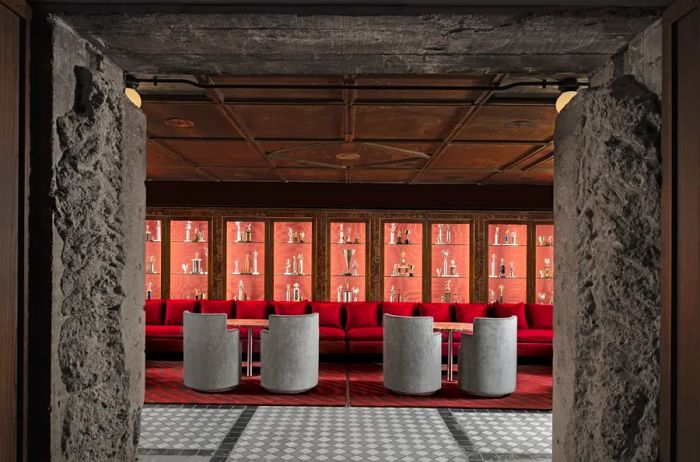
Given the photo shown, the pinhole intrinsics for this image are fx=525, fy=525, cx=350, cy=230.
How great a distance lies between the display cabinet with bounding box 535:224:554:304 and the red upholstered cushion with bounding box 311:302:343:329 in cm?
373

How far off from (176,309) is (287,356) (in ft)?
11.5

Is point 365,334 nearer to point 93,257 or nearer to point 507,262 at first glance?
point 507,262

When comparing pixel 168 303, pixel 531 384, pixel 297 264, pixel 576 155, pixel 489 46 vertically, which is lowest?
pixel 531 384

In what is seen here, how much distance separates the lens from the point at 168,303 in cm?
934

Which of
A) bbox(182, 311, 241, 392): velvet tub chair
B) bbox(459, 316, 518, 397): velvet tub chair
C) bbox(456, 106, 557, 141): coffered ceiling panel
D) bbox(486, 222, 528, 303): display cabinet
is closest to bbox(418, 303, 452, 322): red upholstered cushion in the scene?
bbox(486, 222, 528, 303): display cabinet

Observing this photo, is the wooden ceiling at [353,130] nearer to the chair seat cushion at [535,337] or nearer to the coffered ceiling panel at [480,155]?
the coffered ceiling panel at [480,155]

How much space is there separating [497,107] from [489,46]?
2.65m

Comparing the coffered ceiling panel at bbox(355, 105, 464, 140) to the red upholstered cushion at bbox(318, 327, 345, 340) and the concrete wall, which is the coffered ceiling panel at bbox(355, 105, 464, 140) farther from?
the red upholstered cushion at bbox(318, 327, 345, 340)

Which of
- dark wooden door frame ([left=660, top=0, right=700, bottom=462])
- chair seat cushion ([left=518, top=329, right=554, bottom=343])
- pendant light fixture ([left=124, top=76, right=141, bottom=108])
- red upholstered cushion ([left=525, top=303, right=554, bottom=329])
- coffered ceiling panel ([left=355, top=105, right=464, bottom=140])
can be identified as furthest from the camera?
red upholstered cushion ([left=525, top=303, right=554, bottom=329])

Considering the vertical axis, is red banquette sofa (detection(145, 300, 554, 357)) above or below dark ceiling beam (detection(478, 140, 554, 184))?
below

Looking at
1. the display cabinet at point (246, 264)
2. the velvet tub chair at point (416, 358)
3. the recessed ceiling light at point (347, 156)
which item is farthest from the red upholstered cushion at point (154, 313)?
the recessed ceiling light at point (347, 156)

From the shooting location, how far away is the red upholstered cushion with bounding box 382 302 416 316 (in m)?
9.19

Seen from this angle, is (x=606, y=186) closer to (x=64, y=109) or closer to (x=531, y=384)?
(x=64, y=109)

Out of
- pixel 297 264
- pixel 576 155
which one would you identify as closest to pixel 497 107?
pixel 576 155
